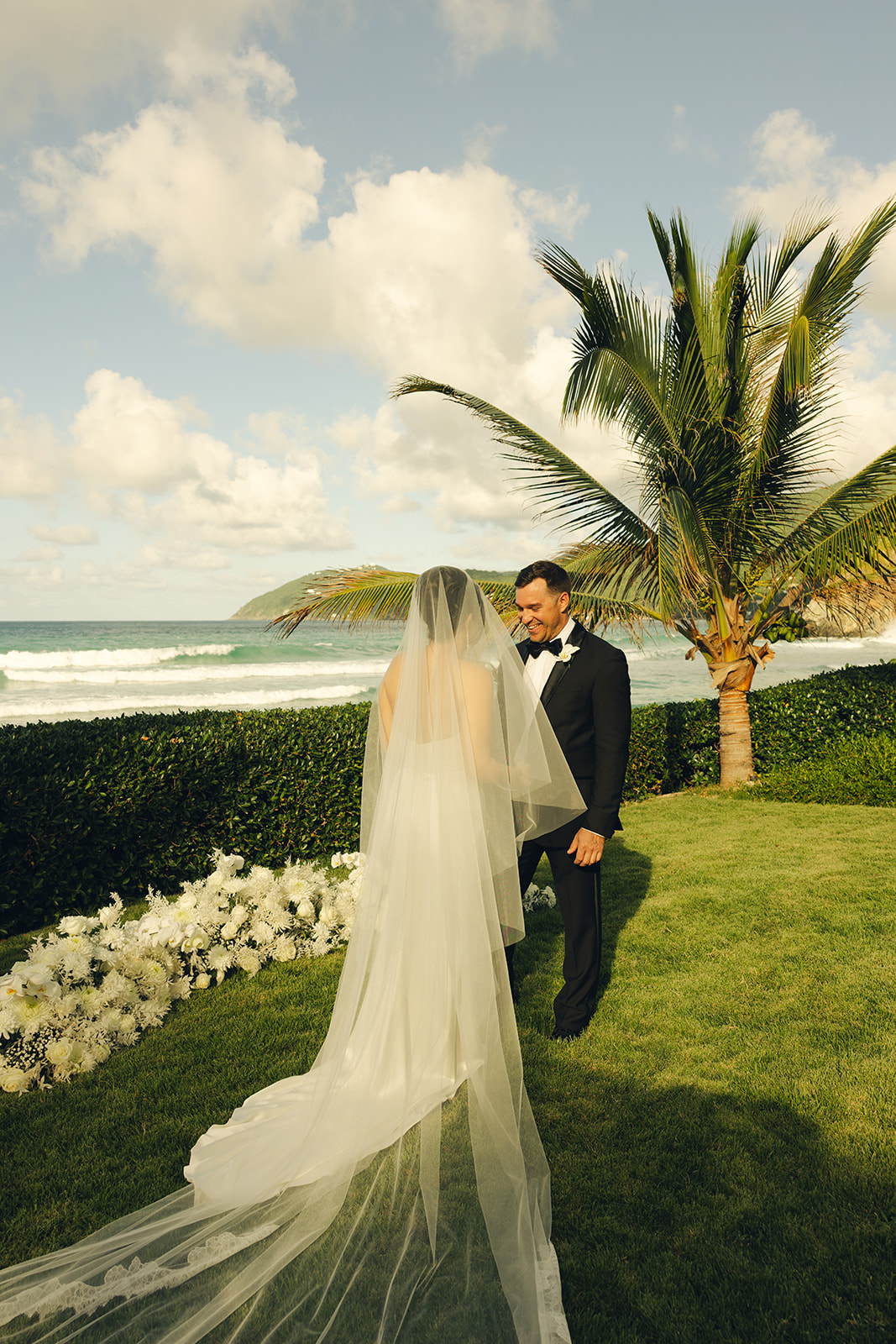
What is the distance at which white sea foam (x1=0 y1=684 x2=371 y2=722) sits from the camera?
2331cm

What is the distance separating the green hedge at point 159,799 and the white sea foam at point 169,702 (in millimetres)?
15605

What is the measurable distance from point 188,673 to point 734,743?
3042 cm

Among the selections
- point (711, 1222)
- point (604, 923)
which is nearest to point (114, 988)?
point (711, 1222)

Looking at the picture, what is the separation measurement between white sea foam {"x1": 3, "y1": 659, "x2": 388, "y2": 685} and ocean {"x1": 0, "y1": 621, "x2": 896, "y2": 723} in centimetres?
7

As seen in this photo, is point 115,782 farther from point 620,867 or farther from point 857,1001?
point 857,1001

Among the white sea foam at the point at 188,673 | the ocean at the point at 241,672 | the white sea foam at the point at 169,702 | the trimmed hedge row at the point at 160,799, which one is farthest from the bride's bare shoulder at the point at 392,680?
the white sea foam at the point at 188,673

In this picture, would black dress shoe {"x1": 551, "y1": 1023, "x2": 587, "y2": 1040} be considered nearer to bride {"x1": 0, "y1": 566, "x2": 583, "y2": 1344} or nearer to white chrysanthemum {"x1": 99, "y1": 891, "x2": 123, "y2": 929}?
bride {"x1": 0, "y1": 566, "x2": 583, "y2": 1344}

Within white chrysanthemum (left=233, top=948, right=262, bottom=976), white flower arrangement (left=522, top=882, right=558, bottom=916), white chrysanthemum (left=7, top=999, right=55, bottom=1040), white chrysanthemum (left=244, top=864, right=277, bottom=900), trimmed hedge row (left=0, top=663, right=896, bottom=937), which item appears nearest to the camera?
white chrysanthemum (left=7, top=999, right=55, bottom=1040)

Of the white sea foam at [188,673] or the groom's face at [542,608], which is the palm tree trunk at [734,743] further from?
the white sea foam at [188,673]

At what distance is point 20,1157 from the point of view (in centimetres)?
292

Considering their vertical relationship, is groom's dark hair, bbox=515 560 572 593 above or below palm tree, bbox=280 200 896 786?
below

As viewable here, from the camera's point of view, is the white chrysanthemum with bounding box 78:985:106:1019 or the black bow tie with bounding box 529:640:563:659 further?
the black bow tie with bounding box 529:640:563:659

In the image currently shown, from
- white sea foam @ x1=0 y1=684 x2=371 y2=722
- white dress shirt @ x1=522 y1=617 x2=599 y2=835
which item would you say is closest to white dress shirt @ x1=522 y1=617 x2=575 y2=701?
white dress shirt @ x1=522 y1=617 x2=599 y2=835

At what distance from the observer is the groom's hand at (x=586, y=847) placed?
3.56m
